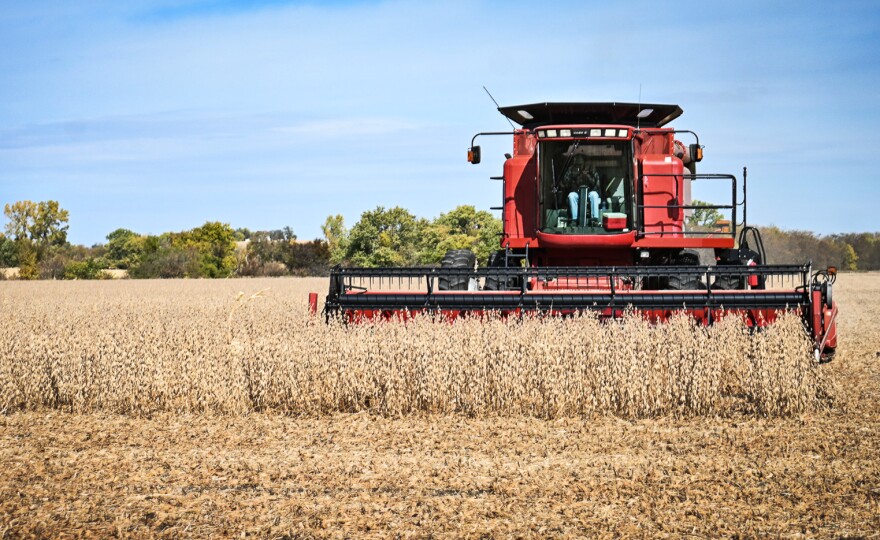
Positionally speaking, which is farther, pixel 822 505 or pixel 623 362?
pixel 623 362

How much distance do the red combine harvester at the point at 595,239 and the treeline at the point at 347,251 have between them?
34138 mm

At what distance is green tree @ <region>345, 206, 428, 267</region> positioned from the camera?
49250mm

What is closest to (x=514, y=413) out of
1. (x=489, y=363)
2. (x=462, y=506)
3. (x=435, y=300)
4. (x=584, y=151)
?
(x=489, y=363)

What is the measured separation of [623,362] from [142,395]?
3990 millimetres

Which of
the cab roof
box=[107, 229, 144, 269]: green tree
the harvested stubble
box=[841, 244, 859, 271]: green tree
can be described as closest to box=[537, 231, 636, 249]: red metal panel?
the cab roof

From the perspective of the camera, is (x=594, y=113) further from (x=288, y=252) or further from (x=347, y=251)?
(x=288, y=252)

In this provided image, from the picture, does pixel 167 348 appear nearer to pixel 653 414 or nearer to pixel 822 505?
pixel 653 414

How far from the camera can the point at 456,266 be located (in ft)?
34.4

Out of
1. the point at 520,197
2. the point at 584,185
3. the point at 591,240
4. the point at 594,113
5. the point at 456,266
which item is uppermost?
the point at 594,113

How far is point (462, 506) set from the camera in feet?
16.6

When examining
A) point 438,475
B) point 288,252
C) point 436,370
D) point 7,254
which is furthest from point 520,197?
point 7,254

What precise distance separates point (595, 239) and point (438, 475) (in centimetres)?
517

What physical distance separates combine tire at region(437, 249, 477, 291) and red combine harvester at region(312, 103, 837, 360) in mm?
17

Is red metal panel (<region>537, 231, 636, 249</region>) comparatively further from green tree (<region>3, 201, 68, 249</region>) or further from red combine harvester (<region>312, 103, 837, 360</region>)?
green tree (<region>3, 201, 68, 249</region>)
